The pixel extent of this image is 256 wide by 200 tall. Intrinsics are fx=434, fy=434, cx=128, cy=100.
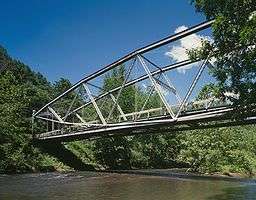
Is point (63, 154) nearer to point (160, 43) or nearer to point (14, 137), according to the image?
point (14, 137)

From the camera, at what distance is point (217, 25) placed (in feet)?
65.4

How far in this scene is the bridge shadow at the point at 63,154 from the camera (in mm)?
59531

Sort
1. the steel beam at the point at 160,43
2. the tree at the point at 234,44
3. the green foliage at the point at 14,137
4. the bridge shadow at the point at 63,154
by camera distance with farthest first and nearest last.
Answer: the bridge shadow at the point at 63,154, the green foliage at the point at 14,137, the steel beam at the point at 160,43, the tree at the point at 234,44

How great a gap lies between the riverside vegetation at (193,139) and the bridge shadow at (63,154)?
1.13 metres

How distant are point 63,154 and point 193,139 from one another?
20.3 meters

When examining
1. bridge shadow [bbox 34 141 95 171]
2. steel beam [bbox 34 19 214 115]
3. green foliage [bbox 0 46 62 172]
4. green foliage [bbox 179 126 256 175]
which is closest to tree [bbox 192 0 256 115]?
steel beam [bbox 34 19 214 115]

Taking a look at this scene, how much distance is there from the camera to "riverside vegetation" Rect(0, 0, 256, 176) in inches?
776

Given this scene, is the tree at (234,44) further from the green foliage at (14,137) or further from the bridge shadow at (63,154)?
the bridge shadow at (63,154)

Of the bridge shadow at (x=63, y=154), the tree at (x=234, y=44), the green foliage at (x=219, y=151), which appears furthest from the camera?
the bridge shadow at (x=63, y=154)

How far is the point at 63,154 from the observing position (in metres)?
62.0

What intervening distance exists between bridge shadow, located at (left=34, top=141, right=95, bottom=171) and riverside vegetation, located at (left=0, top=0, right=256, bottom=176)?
113 centimetres

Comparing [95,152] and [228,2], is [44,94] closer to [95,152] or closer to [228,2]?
[95,152]

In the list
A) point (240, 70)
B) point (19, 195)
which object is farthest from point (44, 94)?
point (240, 70)

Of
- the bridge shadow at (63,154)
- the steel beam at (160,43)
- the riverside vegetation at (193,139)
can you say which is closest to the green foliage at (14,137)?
the riverside vegetation at (193,139)
